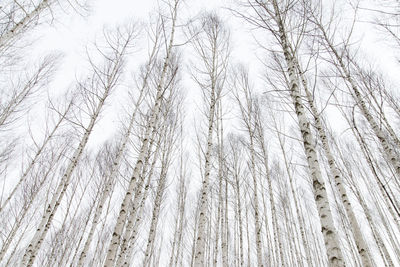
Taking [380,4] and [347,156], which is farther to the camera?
[347,156]

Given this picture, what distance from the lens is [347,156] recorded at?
10.6 metres

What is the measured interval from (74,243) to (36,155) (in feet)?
17.4

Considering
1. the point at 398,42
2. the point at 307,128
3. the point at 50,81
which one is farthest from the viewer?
the point at 50,81

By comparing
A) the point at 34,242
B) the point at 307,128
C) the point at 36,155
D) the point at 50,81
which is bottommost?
the point at 34,242

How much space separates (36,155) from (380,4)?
10829 millimetres

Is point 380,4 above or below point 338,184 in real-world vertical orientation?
above

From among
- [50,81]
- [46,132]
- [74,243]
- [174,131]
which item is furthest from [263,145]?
[74,243]

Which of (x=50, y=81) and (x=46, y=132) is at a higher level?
(x=50, y=81)

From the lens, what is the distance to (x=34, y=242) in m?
4.97

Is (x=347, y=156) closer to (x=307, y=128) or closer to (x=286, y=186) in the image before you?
(x=286, y=186)

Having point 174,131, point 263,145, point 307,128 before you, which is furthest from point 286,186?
point 307,128

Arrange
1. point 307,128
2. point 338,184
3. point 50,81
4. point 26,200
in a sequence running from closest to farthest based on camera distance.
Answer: point 307,128 → point 338,184 → point 26,200 → point 50,81

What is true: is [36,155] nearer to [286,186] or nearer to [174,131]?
[174,131]

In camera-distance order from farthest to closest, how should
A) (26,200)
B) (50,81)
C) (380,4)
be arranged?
(50,81), (26,200), (380,4)
